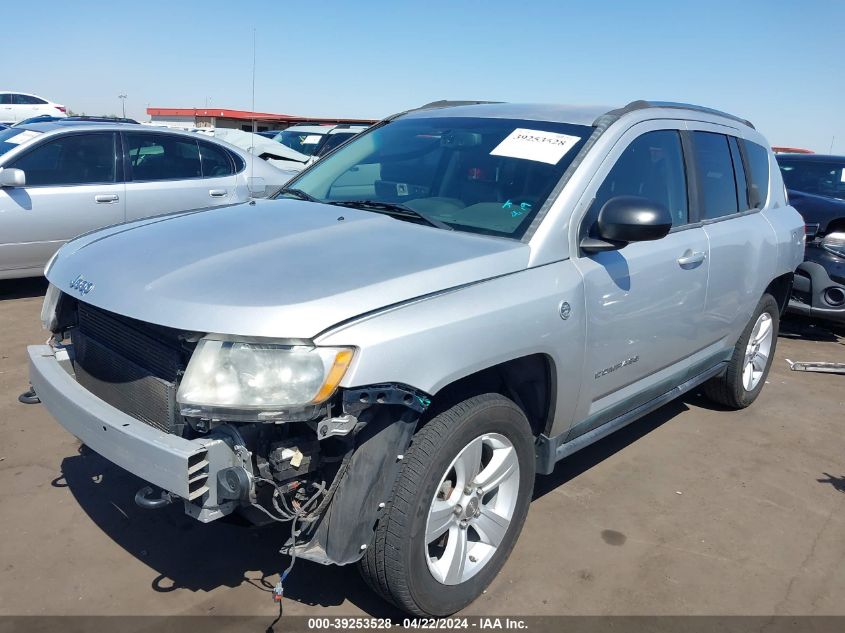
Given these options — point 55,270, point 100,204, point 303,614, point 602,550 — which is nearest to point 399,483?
point 303,614

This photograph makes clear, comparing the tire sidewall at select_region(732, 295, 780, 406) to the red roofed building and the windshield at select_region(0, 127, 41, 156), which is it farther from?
the red roofed building

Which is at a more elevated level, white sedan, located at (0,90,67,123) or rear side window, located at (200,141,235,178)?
rear side window, located at (200,141,235,178)

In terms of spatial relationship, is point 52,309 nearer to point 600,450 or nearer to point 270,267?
point 270,267

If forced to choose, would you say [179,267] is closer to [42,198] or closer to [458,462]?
[458,462]

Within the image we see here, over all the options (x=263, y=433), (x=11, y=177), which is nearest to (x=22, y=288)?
(x=11, y=177)

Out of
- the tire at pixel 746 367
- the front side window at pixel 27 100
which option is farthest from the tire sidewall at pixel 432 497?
the front side window at pixel 27 100

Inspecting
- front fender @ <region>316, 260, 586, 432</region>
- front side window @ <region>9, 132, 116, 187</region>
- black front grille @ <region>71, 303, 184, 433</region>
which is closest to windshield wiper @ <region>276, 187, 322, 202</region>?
black front grille @ <region>71, 303, 184, 433</region>

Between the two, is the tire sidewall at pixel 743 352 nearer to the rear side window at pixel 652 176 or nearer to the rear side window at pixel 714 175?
the rear side window at pixel 714 175

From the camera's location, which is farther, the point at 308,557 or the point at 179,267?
the point at 179,267

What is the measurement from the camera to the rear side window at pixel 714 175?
394 cm

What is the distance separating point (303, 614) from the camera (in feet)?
8.76

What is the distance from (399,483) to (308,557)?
0.36 metres

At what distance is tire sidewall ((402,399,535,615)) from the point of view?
235 cm

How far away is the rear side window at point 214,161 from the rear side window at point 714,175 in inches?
204
